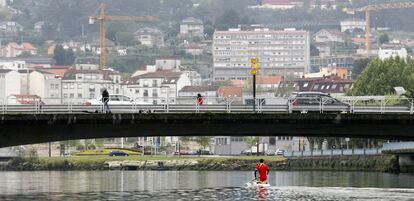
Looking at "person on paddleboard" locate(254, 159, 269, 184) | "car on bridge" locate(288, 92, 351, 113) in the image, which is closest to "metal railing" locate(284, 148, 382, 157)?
"person on paddleboard" locate(254, 159, 269, 184)

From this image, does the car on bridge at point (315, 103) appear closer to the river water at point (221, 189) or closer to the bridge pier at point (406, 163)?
the river water at point (221, 189)

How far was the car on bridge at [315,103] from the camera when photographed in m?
103

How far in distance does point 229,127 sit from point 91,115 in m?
7.65

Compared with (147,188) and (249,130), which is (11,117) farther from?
(147,188)

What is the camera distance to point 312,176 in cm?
14838

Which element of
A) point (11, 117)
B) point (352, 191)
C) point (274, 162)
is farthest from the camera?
point (274, 162)

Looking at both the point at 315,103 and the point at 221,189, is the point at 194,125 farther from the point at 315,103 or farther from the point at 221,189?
the point at 221,189

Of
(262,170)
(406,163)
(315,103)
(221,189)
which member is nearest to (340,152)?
(406,163)

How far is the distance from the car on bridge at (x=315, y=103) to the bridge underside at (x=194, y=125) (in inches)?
60.2

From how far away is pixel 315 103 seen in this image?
110125 mm

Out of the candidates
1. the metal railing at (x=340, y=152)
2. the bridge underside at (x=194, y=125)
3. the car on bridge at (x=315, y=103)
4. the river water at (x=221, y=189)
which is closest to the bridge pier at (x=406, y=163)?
the river water at (x=221, y=189)

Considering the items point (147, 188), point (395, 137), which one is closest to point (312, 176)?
point (147, 188)

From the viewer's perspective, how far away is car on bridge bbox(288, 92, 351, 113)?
337ft

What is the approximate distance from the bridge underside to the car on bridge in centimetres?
153
